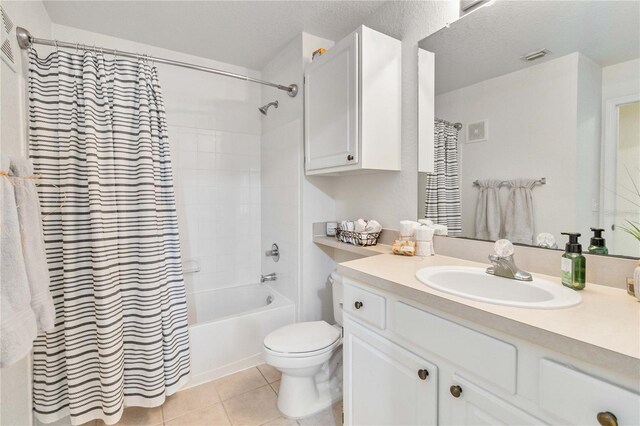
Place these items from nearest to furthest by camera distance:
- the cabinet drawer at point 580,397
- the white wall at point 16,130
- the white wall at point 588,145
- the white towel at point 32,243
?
the cabinet drawer at point 580,397 → the white towel at point 32,243 → the white wall at point 588,145 → the white wall at point 16,130

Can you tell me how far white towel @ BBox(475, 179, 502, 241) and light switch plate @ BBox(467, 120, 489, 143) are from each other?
195 mm

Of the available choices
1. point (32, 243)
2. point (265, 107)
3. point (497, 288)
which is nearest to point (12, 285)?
point (32, 243)

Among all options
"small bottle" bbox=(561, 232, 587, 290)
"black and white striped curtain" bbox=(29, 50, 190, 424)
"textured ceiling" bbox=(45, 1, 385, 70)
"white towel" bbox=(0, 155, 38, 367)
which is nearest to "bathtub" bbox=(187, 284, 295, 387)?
"black and white striped curtain" bbox=(29, 50, 190, 424)

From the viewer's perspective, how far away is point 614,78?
898mm

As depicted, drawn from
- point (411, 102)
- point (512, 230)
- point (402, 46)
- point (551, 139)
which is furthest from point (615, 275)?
point (402, 46)

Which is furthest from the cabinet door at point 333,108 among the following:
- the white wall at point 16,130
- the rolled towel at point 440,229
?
the white wall at point 16,130

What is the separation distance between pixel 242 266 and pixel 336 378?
1.29m

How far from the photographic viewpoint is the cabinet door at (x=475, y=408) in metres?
0.67

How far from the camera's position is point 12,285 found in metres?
0.75

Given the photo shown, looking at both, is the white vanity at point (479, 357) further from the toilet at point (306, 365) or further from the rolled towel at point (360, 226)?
the rolled towel at point (360, 226)

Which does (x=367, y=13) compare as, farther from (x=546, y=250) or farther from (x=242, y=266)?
(x=242, y=266)

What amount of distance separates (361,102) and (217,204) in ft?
5.23

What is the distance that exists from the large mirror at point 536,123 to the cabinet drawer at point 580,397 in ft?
1.94

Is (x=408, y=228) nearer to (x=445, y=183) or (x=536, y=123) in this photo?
(x=445, y=183)
